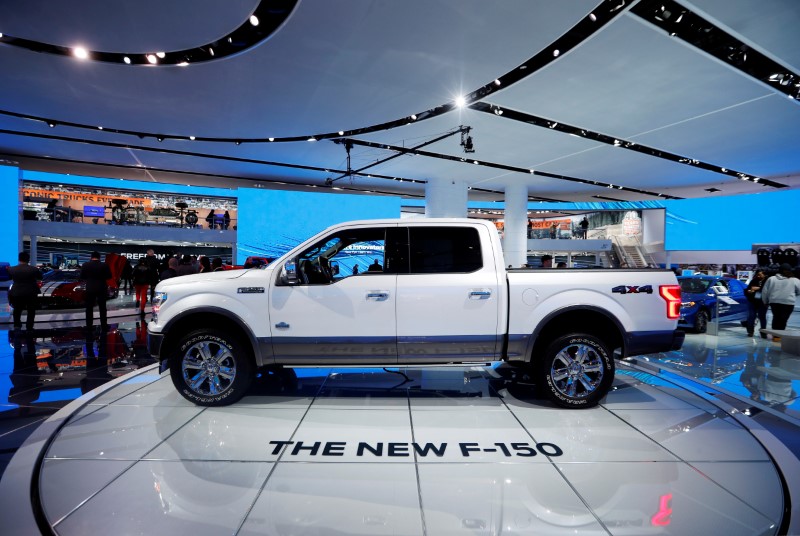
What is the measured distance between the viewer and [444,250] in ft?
13.8

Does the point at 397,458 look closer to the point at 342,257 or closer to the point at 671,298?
the point at 342,257

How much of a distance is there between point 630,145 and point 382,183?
10476mm

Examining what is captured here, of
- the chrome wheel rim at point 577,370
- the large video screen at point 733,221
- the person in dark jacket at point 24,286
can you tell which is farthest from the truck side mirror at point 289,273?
the large video screen at point 733,221

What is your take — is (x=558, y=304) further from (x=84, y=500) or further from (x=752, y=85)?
(x=752, y=85)

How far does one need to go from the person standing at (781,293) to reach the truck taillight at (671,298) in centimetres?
581

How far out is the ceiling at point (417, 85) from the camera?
231 inches

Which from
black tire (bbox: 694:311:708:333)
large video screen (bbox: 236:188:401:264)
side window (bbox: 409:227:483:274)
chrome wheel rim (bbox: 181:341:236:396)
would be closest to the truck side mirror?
chrome wheel rim (bbox: 181:341:236:396)

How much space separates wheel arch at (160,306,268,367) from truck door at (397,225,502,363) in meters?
1.52

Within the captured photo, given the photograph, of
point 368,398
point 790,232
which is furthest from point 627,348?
point 790,232

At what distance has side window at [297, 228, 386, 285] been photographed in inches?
162

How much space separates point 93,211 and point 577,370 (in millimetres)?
28022

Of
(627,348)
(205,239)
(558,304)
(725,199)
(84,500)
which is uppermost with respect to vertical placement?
(725,199)

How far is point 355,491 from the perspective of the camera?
8.89ft

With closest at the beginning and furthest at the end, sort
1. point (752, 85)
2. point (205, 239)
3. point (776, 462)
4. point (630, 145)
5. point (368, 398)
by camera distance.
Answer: point (776, 462) → point (368, 398) → point (752, 85) → point (630, 145) → point (205, 239)
